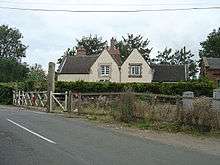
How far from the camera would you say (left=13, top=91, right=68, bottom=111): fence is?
31197 mm

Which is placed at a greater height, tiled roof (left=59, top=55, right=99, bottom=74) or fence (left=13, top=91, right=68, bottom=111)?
tiled roof (left=59, top=55, right=99, bottom=74)

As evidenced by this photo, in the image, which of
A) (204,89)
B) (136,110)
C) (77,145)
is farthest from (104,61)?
(77,145)

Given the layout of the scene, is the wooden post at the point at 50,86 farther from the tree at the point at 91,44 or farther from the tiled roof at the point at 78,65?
the tree at the point at 91,44

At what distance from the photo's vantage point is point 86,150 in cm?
1271

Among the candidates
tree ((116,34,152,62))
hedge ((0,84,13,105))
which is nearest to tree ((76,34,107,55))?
tree ((116,34,152,62))

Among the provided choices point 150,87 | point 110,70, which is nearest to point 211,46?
point 110,70

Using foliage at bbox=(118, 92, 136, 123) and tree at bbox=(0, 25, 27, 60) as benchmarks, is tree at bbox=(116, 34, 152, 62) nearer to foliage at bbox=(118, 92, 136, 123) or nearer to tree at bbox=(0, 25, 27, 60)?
tree at bbox=(0, 25, 27, 60)

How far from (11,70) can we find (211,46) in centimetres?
4470

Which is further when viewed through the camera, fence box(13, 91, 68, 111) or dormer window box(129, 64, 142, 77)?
dormer window box(129, 64, 142, 77)

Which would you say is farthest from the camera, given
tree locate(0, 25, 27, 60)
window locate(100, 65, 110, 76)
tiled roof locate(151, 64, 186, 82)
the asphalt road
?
tree locate(0, 25, 27, 60)

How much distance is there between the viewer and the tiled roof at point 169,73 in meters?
72.5

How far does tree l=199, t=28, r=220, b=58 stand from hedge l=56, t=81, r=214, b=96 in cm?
5589

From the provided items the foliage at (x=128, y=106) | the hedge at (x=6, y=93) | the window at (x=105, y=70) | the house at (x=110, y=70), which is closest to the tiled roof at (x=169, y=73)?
the house at (x=110, y=70)

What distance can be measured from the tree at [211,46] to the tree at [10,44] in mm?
41830
